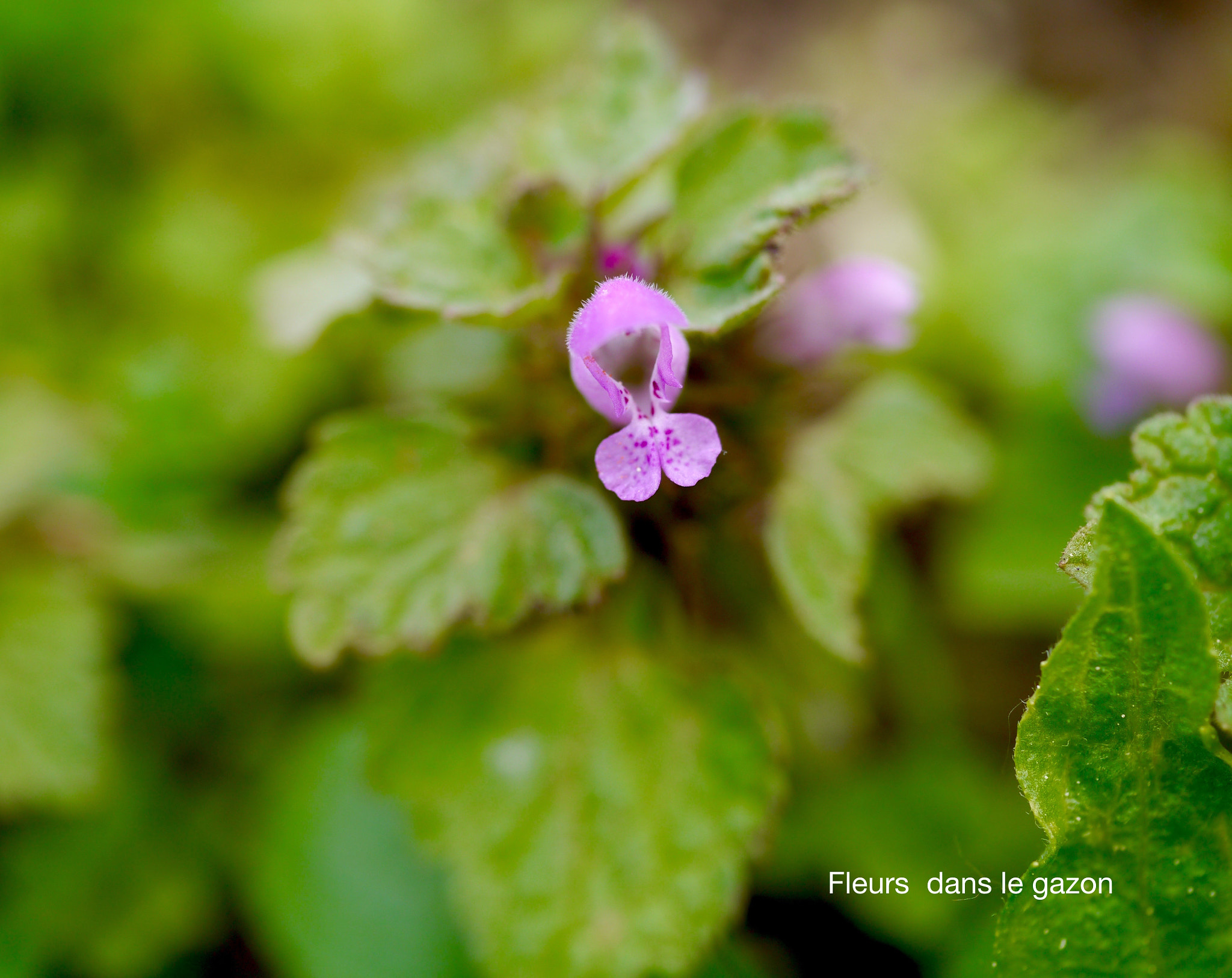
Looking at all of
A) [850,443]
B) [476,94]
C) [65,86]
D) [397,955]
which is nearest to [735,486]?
[850,443]

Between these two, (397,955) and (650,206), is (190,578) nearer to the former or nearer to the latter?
(397,955)

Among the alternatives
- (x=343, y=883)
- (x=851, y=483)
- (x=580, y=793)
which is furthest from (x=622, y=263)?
(x=343, y=883)

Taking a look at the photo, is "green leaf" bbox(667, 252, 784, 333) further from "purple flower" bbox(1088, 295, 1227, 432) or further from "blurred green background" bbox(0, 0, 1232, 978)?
"purple flower" bbox(1088, 295, 1227, 432)

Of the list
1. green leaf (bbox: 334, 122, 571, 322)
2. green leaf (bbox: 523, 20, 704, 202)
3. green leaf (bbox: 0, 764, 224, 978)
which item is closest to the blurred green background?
green leaf (bbox: 0, 764, 224, 978)

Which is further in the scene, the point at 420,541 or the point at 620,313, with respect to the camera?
the point at 420,541

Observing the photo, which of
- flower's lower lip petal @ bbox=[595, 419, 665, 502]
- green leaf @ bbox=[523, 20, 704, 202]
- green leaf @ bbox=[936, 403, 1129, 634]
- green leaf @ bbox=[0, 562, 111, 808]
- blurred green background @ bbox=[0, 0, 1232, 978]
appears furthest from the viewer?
green leaf @ bbox=[936, 403, 1129, 634]

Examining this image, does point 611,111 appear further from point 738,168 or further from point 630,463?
point 630,463
